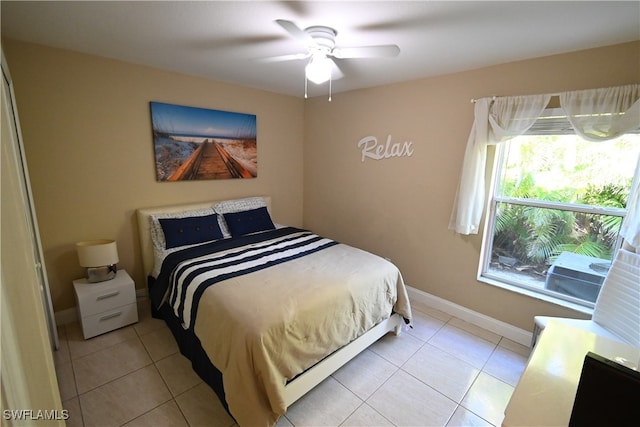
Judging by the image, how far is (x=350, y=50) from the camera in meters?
1.74

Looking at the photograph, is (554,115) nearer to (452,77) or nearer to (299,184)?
(452,77)

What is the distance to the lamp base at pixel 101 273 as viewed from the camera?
239cm

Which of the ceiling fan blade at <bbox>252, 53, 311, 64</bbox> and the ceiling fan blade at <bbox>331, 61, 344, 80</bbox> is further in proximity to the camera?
the ceiling fan blade at <bbox>331, 61, 344, 80</bbox>

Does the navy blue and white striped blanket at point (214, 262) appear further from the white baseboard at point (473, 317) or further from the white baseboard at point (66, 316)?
the white baseboard at point (473, 317)

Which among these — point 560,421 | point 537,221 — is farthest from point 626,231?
point 560,421

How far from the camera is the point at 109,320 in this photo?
2365 millimetres

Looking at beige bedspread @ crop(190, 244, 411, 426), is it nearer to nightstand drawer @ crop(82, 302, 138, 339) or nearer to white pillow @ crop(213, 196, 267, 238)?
nightstand drawer @ crop(82, 302, 138, 339)

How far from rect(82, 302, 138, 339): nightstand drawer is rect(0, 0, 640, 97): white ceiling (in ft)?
7.03

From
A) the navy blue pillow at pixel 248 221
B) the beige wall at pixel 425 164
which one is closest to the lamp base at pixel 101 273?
the navy blue pillow at pixel 248 221

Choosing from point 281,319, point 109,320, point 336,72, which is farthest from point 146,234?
point 336,72

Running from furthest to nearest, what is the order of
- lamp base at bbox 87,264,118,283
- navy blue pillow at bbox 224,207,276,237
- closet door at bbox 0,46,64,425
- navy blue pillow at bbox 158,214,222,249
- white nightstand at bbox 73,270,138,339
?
Result: navy blue pillow at bbox 224,207,276,237 → navy blue pillow at bbox 158,214,222,249 → lamp base at bbox 87,264,118,283 → white nightstand at bbox 73,270,138,339 → closet door at bbox 0,46,64,425

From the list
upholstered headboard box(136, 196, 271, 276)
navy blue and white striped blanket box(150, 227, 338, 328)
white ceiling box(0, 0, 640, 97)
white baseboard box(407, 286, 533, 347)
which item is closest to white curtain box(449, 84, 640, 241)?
white ceiling box(0, 0, 640, 97)

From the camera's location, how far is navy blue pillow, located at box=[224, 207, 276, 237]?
307 centimetres

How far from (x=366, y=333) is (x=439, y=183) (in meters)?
1.61
